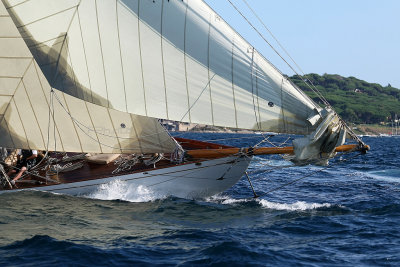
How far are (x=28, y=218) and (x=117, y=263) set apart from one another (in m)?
5.09

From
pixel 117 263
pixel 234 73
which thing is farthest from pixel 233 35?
pixel 117 263

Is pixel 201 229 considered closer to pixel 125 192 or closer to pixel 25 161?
pixel 125 192

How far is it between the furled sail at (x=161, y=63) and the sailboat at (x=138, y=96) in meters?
0.03

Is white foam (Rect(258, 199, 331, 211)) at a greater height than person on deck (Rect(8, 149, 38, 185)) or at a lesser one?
lesser

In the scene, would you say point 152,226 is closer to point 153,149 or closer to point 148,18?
point 153,149

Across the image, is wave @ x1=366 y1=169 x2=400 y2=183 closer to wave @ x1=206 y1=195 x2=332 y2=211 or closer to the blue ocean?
the blue ocean

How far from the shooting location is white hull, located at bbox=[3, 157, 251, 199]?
16.5 metres

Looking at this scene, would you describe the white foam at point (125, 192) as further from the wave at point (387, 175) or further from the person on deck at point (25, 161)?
the wave at point (387, 175)

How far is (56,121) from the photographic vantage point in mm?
17312

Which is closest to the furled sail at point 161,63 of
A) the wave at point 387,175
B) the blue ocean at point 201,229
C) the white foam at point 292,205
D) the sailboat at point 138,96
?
the sailboat at point 138,96

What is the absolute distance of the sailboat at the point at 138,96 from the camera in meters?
13.4

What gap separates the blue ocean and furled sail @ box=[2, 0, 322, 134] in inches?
49.3

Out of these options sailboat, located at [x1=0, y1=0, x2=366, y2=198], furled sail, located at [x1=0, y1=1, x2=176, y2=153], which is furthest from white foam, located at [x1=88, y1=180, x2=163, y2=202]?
furled sail, located at [x1=0, y1=1, x2=176, y2=153]

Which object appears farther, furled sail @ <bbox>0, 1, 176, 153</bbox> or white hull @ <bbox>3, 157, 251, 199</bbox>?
furled sail @ <bbox>0, 1, 176, 153</bbox>
